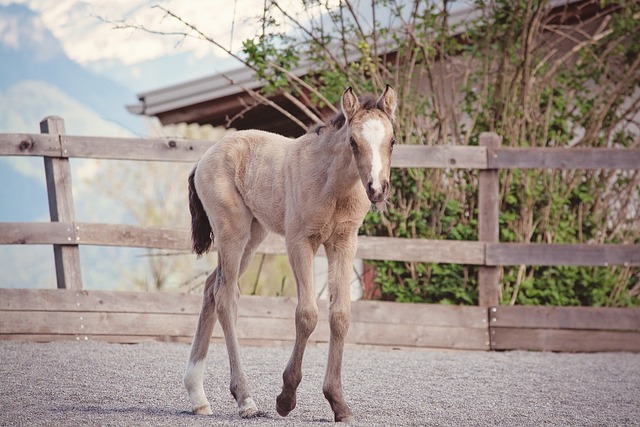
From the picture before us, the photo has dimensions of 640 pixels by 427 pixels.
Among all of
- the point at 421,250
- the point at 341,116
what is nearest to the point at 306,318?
the point at 341,116

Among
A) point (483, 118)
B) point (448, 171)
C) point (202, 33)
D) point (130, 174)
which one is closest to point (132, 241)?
point (202, 33)

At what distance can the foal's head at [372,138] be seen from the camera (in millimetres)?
4480

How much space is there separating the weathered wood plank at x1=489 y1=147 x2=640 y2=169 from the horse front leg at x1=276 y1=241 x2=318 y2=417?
4.08 m

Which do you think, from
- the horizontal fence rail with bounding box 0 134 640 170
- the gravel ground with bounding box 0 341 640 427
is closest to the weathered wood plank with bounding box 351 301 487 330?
the gravel ground with bounding box 0 341 640 427

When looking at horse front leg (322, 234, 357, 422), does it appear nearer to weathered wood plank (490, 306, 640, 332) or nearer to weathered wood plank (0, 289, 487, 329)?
weathered wood plank (0, 289, 487, 329)

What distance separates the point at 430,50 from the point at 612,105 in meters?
2.26

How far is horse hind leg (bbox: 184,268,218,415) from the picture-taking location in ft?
17.2

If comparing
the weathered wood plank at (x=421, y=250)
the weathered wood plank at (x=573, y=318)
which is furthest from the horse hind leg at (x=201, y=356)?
the weathered wood plank at (x=573, y=318)

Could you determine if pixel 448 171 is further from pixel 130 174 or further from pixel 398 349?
pixel 130 174

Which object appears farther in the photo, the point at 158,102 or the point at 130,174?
the point at 130,174

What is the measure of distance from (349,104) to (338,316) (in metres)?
1.15

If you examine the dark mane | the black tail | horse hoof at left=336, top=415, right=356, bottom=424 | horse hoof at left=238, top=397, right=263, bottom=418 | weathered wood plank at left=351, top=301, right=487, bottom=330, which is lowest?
weathered wood plank at left=351, top=301, right=487, bottom=330

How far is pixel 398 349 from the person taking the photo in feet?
28.0

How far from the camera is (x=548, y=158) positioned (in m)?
8.62
